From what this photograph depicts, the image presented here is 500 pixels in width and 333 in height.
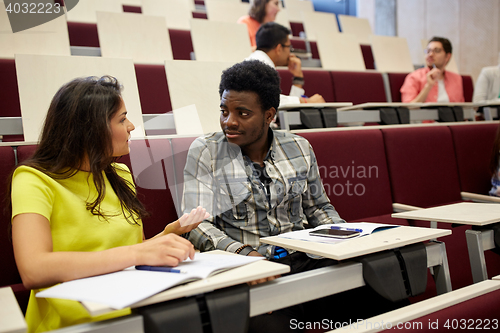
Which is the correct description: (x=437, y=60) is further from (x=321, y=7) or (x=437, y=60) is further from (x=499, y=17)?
(x=321, y=7)

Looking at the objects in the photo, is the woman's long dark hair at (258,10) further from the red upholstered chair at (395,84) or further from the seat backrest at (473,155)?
the seat backrest at (473,155)

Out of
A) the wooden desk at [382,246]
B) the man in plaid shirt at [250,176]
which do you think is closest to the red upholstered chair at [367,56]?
the man in plaid shirt at [250,176]

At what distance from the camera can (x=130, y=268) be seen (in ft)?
1.76

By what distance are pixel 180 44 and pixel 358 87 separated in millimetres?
919

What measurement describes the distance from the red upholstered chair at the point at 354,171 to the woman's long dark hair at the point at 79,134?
25.7 inches

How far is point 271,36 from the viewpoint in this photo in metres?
1.62

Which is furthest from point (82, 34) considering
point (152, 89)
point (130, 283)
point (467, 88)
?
point (467, 88)

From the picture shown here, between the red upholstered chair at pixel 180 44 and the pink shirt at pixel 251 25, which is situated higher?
the pink shirt at pixel 251 25

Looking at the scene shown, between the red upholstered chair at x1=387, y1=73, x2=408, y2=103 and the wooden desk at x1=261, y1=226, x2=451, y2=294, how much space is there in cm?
158

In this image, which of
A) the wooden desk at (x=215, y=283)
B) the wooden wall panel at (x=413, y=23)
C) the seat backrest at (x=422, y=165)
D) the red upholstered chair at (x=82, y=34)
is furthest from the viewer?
the wooden wall panel at (x=413, y=23)

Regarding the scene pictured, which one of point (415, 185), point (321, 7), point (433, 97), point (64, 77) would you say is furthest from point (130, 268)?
point (321, 7)

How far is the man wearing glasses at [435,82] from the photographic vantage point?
81.1 inches

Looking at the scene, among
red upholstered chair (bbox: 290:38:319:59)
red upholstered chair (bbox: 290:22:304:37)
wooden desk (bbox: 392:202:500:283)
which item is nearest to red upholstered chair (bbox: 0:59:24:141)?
wooden desk (bbox: 392:202:500:283)

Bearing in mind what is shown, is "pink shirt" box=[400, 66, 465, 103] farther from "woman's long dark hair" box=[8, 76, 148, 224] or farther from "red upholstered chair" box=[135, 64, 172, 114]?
"woman's long dark hair" box=[8, 76, 148, 224]
